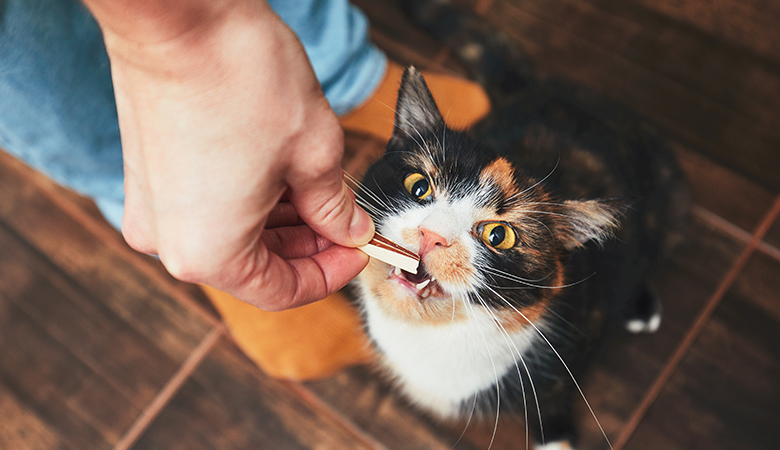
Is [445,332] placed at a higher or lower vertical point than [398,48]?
lower

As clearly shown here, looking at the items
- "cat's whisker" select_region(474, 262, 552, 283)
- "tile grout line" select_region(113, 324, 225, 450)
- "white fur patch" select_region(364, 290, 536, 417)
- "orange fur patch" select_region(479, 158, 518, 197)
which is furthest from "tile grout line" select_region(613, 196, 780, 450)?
"tile grout line" select_region(113, 324, 225, 450)

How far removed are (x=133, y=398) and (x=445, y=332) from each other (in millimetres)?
1011

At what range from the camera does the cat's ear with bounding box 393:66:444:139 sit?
0.77 meters

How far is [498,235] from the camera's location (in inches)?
30.0

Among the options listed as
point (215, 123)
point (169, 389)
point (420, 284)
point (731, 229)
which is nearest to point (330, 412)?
point (169, 389)

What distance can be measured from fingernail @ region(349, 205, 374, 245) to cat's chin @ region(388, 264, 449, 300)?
0.12 m

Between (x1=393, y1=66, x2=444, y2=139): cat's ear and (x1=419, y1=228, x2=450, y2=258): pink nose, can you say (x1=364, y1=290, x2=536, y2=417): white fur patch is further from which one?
(x1=393, y1=66, x2=444, y2=139): cat's ear

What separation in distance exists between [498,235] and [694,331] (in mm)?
941

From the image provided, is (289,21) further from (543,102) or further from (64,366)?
(64,366)

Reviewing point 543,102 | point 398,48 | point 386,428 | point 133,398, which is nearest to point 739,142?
point 543,102

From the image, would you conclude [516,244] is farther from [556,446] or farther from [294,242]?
[556,446]

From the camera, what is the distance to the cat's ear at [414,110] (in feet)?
2.53

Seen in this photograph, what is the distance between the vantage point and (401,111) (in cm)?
83

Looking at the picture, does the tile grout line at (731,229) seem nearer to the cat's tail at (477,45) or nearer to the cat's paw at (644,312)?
the cat's paw at (644,312)
